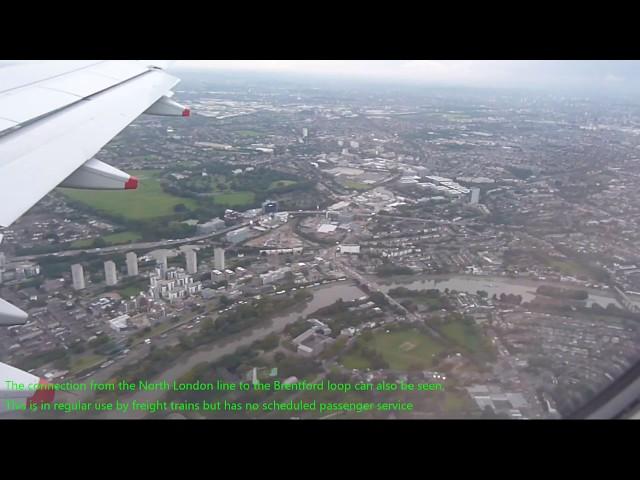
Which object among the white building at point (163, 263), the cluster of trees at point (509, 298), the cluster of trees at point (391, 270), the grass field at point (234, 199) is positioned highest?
the cluster of trees at point (509, 298)

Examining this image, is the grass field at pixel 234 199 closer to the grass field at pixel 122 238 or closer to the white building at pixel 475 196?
the grass field at pixel 122 238

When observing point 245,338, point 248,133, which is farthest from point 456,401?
point 248,133

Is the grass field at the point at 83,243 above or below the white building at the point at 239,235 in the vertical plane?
above

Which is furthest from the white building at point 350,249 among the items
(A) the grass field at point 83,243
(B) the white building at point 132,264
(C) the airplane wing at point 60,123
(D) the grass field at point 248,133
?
(D) the grass field at point 248,133

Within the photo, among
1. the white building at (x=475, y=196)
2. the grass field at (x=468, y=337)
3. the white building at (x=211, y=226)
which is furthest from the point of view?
the white building at (x=475, y=196)
